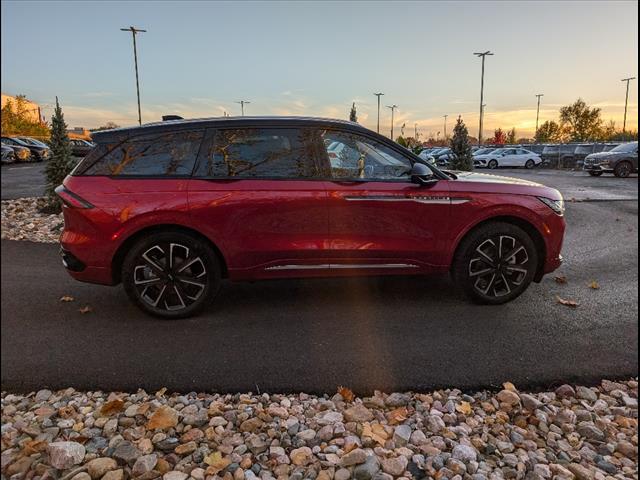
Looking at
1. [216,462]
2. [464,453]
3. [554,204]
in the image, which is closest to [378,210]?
[554,204]

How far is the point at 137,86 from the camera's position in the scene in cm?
170

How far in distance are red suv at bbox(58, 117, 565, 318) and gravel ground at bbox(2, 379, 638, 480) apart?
1316mm

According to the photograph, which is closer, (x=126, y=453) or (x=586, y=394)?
(x=126, y=453)

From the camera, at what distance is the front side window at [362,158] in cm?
409

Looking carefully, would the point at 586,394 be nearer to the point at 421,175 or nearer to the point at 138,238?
the point at 421,175

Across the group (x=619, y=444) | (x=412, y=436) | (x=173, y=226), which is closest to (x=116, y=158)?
(x=173, y=226)

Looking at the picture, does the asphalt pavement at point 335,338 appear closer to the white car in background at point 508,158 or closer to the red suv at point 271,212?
the red suv at point 271,212

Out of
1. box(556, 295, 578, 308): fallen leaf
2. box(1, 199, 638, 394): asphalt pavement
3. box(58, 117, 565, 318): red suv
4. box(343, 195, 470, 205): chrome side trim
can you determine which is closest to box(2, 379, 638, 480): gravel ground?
box(1, 199, 638, 394): asphalt pavement

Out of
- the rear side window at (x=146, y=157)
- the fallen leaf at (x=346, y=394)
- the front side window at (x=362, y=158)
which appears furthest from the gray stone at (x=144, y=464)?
the front side window at (x=362, y=158)

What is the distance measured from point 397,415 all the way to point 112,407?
1.61m

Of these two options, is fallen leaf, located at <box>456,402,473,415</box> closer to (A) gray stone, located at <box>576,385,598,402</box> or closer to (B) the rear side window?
(A) gray stone, located at <box>576,385,598,402</box>

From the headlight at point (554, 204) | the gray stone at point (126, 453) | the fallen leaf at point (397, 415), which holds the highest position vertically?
the headlight at point (554, 204)

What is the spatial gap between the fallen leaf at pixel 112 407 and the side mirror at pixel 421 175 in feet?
9.15

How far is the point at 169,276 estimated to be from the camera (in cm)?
398
